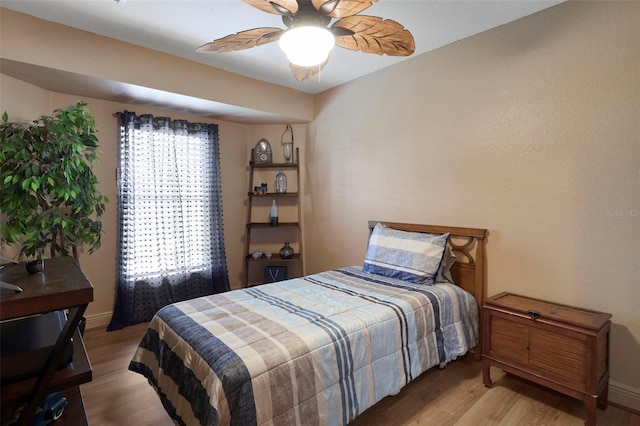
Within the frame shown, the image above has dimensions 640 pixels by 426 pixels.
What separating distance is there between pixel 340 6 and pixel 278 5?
0.28 metres

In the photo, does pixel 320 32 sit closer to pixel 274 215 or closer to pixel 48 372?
pixel 48 372

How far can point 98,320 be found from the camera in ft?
A: 9.93

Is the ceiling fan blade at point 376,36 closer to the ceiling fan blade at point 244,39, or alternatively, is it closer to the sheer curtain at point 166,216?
the ceiling fan blade at point 244,39

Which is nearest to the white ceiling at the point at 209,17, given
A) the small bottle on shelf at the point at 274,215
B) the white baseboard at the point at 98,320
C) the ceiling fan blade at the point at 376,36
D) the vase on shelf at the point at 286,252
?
the ceiling fan blade at the point at 376,36

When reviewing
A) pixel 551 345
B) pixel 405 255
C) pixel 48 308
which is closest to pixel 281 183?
pixel 405 255

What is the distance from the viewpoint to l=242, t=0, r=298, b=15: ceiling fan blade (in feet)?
4.56

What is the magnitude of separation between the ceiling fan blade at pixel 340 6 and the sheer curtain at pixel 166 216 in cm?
239

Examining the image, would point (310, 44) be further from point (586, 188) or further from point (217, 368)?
point (586, 188)

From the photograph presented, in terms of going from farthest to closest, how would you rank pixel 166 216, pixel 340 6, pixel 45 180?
pixel 166 216, pixel 45 180, pixel 340 6

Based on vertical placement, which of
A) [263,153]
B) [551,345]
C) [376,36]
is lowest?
[551,345]

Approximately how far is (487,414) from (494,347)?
0.41 meters

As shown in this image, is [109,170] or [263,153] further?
[263,153]

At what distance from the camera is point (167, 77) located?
2691 mm

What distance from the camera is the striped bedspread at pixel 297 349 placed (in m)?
1.34
